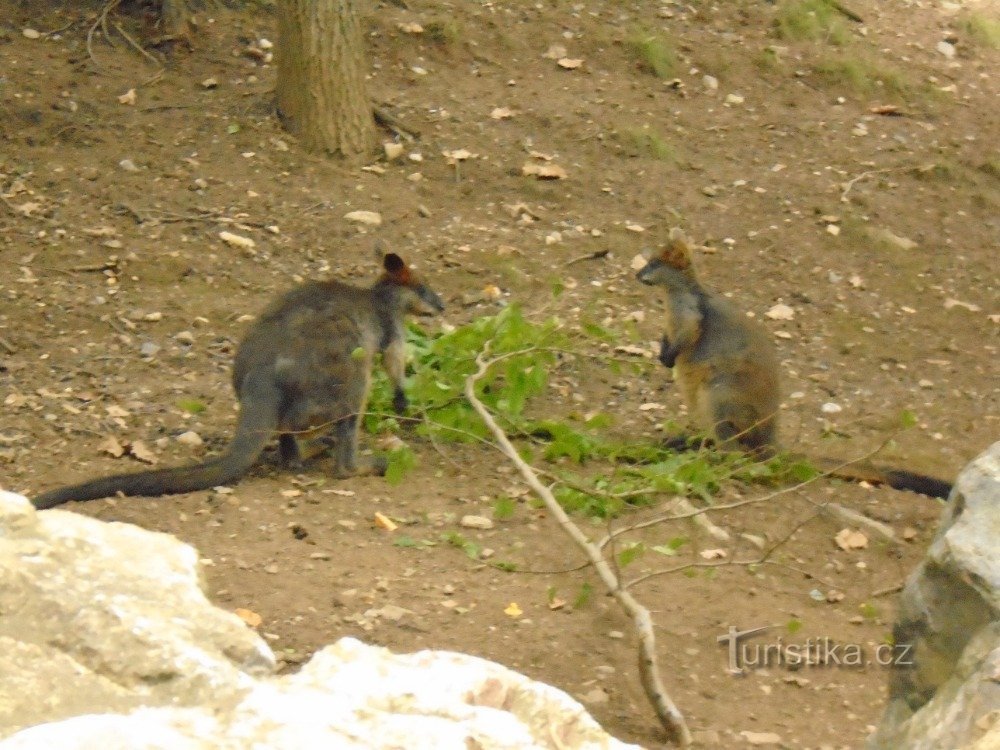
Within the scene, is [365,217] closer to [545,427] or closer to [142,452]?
[545,427]

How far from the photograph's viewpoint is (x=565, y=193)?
8953 millimetres

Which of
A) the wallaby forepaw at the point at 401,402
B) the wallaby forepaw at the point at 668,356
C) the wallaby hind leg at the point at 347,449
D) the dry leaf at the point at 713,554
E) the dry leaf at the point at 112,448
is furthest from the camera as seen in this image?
the wallaby forepaw at the point at 668,356

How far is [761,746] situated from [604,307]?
4179 mm

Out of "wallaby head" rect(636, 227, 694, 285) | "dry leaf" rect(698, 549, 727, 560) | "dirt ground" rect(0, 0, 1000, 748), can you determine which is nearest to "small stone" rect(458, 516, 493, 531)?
"dirt ground" rect(0, 0, 1000, 748)

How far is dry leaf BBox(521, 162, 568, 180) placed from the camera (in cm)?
901

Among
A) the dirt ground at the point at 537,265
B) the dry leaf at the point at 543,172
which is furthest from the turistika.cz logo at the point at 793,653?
the dry leaf at the point at 543,172

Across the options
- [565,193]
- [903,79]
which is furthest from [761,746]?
[903,79]

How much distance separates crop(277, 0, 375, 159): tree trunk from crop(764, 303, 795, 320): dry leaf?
2.84m

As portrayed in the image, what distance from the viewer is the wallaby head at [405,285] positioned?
22.1ft

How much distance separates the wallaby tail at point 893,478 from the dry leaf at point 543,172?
322 cm

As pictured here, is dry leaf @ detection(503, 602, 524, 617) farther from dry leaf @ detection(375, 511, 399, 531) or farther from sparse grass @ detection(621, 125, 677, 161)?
sparse grass @ detection(621, 125, 677, 161)

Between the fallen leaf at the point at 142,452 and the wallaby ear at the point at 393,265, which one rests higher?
the wallaby ear at the point at 393,265

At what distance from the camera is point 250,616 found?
177 inches

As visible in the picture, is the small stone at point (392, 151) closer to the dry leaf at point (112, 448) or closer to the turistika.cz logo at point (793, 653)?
the dry leaf at point (112, 448)
